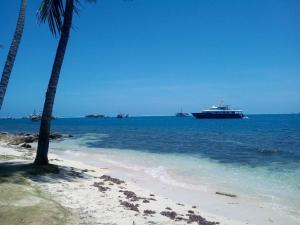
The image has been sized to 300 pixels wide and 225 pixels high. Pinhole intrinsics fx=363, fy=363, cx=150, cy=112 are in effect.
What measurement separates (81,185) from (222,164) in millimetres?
14279

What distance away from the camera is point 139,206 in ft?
33.4

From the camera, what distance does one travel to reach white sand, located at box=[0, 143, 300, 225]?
868 centimetres

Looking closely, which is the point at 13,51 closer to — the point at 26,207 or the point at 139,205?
the point at 26,207

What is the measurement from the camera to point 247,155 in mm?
30516

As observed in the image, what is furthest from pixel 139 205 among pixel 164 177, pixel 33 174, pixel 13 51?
pixel 164 177

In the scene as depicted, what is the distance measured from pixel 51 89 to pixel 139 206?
6.59 m

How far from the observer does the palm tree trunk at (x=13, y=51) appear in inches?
436

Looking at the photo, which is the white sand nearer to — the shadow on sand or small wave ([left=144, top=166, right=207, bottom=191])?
the shadow on sand

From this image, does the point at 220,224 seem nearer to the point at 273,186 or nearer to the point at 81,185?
the point at 81,185

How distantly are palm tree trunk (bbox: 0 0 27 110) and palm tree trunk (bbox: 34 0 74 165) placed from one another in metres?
2.20

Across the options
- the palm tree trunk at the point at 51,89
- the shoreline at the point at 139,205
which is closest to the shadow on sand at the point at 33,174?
the shoreline at the point at 139,205

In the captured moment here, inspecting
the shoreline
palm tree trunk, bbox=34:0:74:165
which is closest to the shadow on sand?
the shoreline

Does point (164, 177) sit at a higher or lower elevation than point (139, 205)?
lower

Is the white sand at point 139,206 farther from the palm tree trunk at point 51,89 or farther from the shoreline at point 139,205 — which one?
the palm tree trunk at point 51,89
